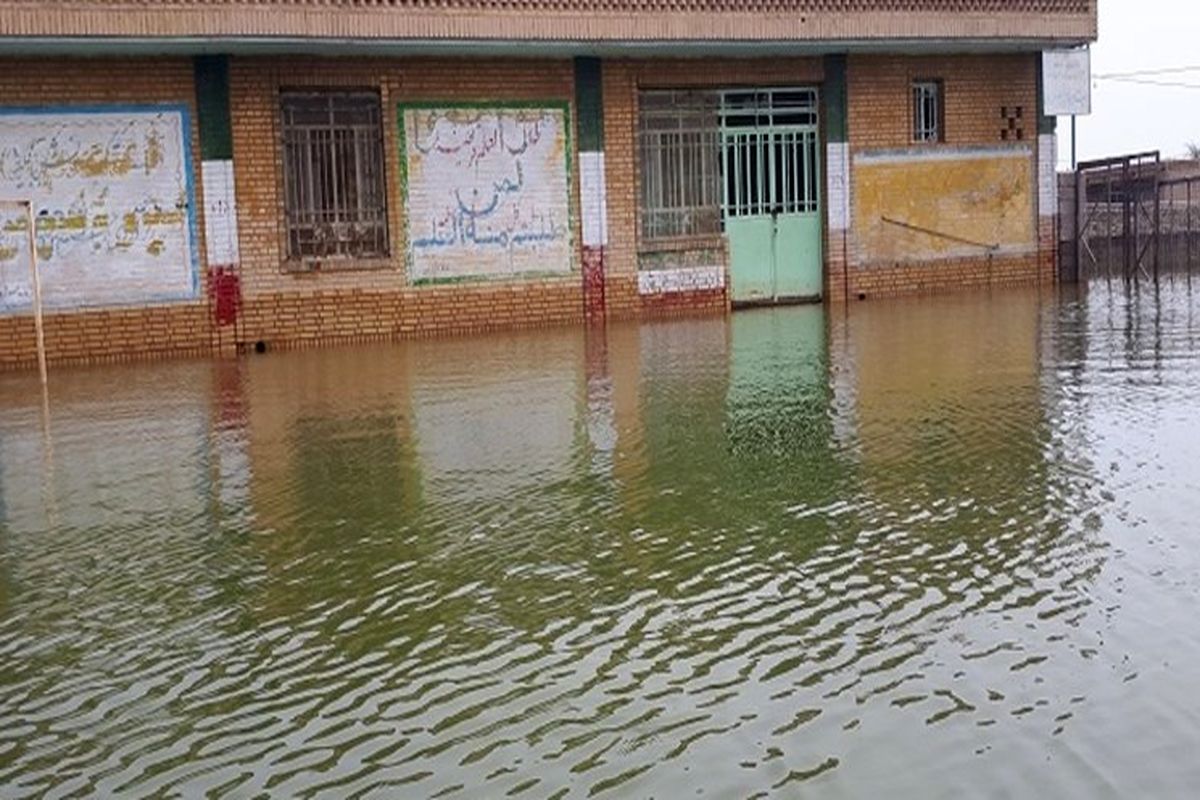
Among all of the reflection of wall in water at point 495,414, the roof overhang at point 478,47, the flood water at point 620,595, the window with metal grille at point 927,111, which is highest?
the roof overhang at point 478,47

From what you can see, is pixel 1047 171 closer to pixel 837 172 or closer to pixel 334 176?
pixel 837 172

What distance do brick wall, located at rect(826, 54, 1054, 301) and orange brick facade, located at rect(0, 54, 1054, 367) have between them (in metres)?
0.02

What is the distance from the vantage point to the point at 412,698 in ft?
16.2

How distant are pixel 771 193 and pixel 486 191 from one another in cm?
409

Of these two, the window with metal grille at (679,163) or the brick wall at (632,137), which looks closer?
the brick wall at (632,137)

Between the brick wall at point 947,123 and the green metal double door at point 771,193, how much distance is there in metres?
0.48

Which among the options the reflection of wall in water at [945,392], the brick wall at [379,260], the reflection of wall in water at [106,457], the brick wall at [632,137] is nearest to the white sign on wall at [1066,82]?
the brick wall at [632,137]

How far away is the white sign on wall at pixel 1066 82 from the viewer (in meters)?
22.5

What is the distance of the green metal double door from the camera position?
21.2 metres

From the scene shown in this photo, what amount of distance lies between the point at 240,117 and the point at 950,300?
29.5 ft

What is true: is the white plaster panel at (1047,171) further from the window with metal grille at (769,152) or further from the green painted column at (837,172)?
the window with metal grille at (769,152)

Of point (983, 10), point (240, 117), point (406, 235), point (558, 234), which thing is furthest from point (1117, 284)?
point (240, 117)

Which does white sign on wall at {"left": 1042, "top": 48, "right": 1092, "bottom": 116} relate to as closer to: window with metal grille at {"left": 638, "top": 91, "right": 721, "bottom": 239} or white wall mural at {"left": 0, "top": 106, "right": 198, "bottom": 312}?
window with metal grille at {"left": 638, "top": 91, "right": 721, "bottom": 239}

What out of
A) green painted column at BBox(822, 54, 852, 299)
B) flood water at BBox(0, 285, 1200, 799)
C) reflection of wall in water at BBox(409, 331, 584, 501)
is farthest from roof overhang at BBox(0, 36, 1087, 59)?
flood water at BBox(0, 285, 1200, 799)
